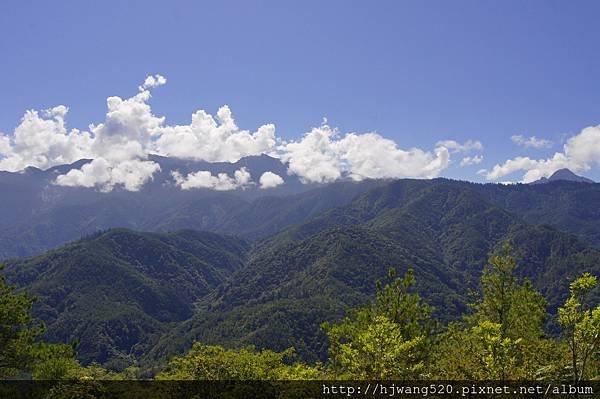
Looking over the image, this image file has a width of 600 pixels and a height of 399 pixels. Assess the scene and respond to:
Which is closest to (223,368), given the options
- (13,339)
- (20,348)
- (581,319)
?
(20,348)

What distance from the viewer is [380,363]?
78.0ft

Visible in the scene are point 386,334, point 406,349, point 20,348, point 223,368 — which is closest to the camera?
point 386,334

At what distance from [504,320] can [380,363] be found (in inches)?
1051

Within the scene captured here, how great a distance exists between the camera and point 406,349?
1017 inches

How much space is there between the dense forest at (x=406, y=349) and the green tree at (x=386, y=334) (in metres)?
0.07

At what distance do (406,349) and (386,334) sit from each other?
6.62 feet

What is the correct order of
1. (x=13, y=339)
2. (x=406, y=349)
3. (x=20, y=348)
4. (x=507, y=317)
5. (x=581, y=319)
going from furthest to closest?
(x=507, y=317) → (x=13, y=339) → (x=20, y=348) → (x=406, y=349) → (x=581, y=319)

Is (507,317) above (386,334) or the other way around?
the other way around

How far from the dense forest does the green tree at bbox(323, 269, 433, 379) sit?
0.22 ft

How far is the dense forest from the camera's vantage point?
2255 cm

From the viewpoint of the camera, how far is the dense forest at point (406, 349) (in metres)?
22.5

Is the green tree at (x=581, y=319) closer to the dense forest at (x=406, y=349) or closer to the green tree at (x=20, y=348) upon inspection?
the dense forest at (x=406, y=349)

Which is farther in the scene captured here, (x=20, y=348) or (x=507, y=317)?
(x=507, y=317)

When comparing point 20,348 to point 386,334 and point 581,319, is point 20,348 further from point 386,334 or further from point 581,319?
point 581,319
